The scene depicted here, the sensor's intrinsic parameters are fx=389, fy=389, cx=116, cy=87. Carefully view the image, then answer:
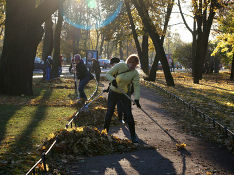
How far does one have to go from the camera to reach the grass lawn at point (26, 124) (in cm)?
610

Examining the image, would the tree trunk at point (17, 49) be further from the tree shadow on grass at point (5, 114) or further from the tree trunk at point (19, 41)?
the tree shadow on grass at point (5, 114)

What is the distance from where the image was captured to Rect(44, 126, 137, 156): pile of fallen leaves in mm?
6719

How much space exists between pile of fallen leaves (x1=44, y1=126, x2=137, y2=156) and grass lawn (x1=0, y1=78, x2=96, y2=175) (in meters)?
0.44

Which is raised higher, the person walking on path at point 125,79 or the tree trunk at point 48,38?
the tree trunk at point 48,38

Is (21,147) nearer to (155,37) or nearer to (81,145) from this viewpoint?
(81,145)

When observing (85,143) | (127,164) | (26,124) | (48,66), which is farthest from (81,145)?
(48,66)

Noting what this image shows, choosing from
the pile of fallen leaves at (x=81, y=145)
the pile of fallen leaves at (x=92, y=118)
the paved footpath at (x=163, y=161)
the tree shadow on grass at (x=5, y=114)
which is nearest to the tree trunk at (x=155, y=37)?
the tree shadow on grass at (x=5, y=114)

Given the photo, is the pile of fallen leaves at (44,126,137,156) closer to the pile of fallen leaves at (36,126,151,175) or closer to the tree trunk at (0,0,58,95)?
the pile of fallen leaves at (36,126,151,175)

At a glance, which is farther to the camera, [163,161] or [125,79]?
[125,79]

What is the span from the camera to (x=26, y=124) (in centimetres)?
973

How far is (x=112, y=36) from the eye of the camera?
3497 cm

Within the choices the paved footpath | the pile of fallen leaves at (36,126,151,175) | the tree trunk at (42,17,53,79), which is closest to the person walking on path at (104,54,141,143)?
the pile of fallen leaves at (36,126,151,175)

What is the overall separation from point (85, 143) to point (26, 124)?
3.37m

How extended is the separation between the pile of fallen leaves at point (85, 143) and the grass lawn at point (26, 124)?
0.44 metres
